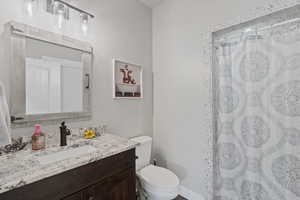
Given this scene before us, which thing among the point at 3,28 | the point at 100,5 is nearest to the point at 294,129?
the point at 100,5

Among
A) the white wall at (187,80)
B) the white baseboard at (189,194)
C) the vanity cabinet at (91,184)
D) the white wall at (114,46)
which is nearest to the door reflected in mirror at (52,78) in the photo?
the white wall at (114,46)

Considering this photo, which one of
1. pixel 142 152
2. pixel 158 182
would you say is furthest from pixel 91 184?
pixel 142 152

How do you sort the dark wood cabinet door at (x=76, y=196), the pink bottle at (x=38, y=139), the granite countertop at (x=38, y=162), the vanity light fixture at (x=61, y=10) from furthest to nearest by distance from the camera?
the vanity light fixture at (x=61, y=10), the pink bottle at (x=38, y=139), the dark wood cabinet door at (x=76, y=196), the granite countertop at (x=38, y=162)

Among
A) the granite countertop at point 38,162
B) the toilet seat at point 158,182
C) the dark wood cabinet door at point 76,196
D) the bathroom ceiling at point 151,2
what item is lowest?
the toilet seat at point 158,182

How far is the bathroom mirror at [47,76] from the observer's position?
1092 mm

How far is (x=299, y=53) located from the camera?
110 cm

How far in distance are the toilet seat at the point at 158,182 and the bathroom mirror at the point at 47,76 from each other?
34.5 inches

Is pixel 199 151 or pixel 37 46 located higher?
pixel 37 46

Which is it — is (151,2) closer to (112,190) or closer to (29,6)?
(29,6)

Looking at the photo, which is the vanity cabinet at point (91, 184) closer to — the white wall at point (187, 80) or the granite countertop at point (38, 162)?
the granite countertop at point (38, 162)

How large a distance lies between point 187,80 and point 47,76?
4.71ft

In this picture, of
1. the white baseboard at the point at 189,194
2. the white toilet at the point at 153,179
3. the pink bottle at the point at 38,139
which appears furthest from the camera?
the white baseboard at the point at 189,194

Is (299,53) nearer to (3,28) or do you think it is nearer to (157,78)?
(157,78)

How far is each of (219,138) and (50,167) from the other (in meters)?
1.47
